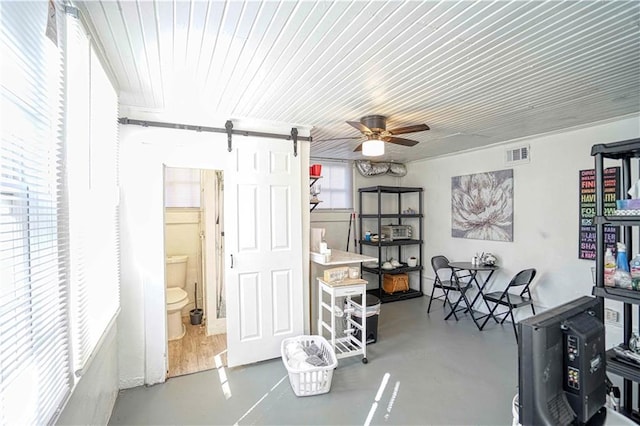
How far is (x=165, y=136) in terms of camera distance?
8.57 ft

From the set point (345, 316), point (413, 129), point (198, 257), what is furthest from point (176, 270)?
point (413, 129)

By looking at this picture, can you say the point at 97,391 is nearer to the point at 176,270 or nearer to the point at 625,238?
the point at 176,270

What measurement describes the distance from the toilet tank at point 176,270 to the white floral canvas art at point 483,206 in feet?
12.9

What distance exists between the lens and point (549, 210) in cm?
357

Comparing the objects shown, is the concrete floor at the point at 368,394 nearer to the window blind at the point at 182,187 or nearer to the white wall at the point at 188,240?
the white wall at the point at 188,240

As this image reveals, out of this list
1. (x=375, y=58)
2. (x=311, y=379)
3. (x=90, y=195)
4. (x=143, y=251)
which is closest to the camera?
(x=90, y=195)

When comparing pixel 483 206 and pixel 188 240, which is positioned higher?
pixel 483 206

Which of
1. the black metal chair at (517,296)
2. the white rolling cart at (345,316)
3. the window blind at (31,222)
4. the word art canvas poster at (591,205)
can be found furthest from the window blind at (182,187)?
the word art canvas poster at (591,205)

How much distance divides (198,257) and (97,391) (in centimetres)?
244

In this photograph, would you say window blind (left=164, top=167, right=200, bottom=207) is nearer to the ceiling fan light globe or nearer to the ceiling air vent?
the ceiling fan light globe

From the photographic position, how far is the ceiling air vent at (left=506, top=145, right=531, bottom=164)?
3779mm

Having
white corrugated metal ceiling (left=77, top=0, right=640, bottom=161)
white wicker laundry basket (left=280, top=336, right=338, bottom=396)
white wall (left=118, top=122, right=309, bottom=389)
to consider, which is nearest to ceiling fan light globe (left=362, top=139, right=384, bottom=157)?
white corrugated metal ceiling (left=77, top=0, right=640, bottom=161)

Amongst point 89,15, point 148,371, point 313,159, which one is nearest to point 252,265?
point 148,371

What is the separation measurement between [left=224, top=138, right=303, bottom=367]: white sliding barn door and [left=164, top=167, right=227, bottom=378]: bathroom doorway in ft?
1.55
